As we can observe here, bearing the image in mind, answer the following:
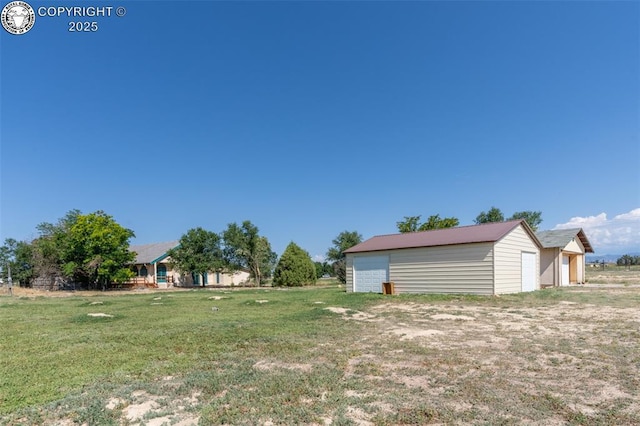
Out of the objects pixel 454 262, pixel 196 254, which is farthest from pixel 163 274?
pixel 454 262

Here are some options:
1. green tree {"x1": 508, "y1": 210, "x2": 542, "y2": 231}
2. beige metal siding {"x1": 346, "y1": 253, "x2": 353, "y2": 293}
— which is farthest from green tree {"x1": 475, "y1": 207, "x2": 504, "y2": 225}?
beige metal siding {"x1": 346, "y1": 253, "x2": 353, "y2": 293}

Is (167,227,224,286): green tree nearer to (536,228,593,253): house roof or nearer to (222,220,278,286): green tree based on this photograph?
(222,220,278,286): green tree

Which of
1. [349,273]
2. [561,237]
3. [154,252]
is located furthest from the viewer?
[154,252]

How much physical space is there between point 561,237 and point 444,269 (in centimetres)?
986

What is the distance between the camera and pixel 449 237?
16859 mm

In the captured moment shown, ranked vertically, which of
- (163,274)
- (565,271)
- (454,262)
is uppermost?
(454,262)

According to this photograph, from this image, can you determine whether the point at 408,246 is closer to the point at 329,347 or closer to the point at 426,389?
the point at 329,347

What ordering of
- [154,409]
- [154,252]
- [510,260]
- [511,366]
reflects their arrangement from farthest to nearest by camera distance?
[154,252] → [510,260] → [511,366] → [154,409]

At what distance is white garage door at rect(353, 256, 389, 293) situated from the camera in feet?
60.3

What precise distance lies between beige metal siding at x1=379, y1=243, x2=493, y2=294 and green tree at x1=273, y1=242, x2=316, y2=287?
40.7 ft

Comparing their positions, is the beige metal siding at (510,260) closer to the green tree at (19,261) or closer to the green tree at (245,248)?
the green tree at (245,248)

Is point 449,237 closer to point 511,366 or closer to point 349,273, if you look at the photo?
point 349,273

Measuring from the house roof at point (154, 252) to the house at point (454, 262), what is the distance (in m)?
20.8

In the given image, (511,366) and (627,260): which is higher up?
(511,366)
